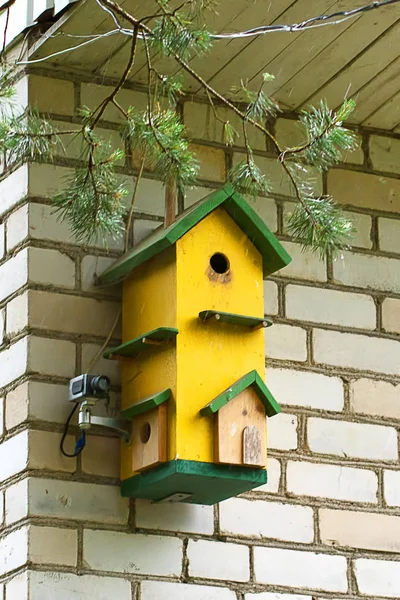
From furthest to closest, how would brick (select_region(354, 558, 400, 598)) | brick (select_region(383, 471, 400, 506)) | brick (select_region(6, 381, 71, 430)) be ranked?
1. brick (select_region(383, 471, 400, 506))
2. brick (select_region(354, 558, 400, 598))
3. brick (select_region(6, 381, 71, 430))

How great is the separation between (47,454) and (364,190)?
49.2 inches

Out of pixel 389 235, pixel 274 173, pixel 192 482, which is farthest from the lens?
pixel 389 235

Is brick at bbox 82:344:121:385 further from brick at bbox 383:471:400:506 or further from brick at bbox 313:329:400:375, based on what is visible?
brick at bbox 383:471:400:506

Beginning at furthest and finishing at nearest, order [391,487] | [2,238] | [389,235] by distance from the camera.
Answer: [389,235] < [391,487] < [2,238]

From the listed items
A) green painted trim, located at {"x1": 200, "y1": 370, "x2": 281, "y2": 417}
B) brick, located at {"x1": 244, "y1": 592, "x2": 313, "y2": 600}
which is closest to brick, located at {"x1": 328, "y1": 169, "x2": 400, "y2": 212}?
green painted trim, located at {"x1": 200, "y1": 370, "x2": 281, "y2": 417}

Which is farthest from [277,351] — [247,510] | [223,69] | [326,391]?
[223,69]

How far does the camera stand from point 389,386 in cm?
389

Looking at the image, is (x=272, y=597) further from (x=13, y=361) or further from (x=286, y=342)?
(x=13, y=361)

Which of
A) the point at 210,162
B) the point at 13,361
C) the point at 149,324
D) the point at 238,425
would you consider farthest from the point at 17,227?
the point at 238,425

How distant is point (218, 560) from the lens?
11.5 ft

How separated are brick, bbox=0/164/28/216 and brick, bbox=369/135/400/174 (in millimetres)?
1039

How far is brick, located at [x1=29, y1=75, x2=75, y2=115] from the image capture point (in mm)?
3674

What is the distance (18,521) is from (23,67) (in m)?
1.16

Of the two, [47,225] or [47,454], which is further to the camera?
[47,225]
